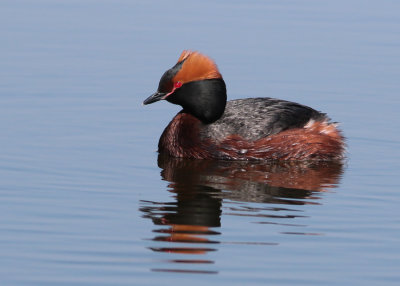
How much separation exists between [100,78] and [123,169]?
4600 millimetres

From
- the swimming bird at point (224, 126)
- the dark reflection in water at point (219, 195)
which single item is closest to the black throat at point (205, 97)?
the swimming bird at point (224, 126)

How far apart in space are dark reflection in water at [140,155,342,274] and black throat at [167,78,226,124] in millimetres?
653

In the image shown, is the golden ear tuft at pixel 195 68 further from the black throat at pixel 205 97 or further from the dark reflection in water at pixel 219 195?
the dark reflection in water at pixel 219 195

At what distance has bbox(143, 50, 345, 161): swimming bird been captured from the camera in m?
12.8

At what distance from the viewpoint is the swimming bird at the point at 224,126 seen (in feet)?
42.1

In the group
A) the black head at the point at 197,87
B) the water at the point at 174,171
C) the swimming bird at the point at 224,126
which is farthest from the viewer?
the black head at the point at 197,87

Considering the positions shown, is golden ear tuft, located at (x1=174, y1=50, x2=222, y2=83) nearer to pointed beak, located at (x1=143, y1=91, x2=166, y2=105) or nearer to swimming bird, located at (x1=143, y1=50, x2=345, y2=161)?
swimming bird, located at (x1=143, y1=50, x2=345, y2=161)

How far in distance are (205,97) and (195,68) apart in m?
0.38

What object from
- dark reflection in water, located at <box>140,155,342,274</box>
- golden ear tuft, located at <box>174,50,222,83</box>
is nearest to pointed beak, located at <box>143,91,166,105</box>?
golden ear tuft, located at <box>174,50,222,83</box>

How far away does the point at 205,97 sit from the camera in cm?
1306

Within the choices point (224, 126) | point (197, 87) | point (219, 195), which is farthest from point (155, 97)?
point (219, 195)

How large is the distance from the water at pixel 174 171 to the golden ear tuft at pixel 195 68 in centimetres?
101

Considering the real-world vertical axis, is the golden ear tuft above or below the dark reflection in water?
above

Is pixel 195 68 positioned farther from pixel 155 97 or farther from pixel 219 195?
pixel 219 195
